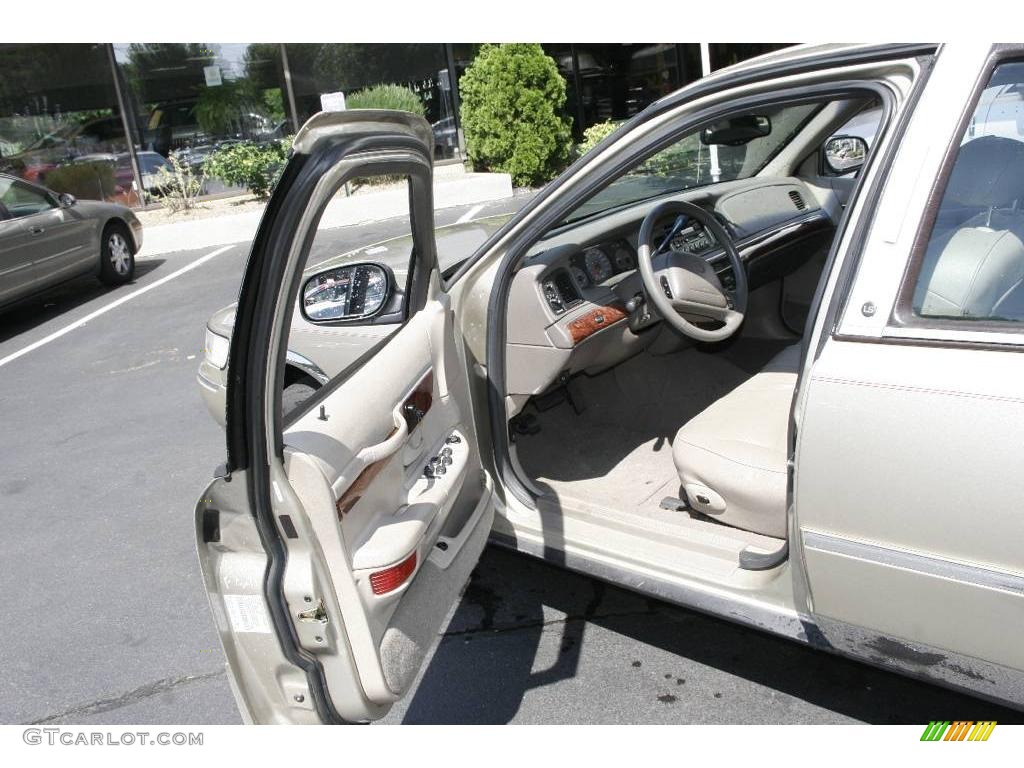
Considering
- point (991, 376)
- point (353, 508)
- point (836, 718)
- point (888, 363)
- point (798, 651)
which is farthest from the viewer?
point (798, 651)

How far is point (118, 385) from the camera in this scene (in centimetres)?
648

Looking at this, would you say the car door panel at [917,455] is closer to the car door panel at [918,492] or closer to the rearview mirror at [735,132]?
the car door panel at [918,492]

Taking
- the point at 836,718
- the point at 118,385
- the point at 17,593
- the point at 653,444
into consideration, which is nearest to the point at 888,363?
the point at 836,718

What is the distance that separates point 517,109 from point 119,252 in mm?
6072

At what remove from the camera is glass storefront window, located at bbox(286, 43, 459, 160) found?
1464 cm

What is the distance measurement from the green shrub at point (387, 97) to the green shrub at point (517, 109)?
100cm

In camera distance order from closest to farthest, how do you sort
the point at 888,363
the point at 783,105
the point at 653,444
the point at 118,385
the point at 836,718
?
the point at 888,363 → the point at 783,105 → the point at 836,718 → the point at 653,444 → the point at 118,385

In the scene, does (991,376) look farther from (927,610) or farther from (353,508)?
(353,508)

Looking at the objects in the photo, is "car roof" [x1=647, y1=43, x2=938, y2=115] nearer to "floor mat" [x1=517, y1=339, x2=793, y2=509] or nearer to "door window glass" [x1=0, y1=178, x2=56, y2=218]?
"floor mat" [x1=517, y1=339, x2=793, y2=509]

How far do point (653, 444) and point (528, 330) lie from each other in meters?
0.79

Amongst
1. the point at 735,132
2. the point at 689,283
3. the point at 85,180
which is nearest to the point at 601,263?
the point at 689,283

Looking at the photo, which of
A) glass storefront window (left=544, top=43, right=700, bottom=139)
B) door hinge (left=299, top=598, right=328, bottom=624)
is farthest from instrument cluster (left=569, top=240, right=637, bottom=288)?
glass storefront window (left=544, top=43, right=700, bottom=139)

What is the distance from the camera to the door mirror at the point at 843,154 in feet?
13.8

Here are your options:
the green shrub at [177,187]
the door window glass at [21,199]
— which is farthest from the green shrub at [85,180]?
the door window glass at [21,199]
